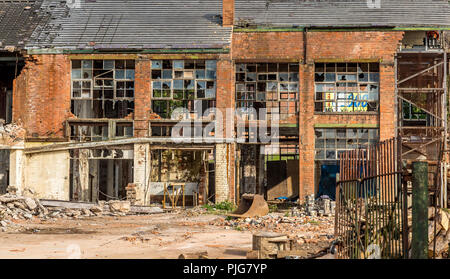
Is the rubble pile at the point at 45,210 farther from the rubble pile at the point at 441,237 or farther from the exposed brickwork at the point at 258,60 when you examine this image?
the rubble pile at the point at 441,237

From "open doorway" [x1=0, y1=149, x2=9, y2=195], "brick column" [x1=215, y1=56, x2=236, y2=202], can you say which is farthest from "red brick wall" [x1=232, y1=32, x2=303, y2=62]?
"open doorway" [x1=0, y1=149, x2=9, y2=195]

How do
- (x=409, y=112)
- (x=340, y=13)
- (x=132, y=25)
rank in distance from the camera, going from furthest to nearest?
(x=409, y=112) → (x=340, y=13) → (x=132, y=25)

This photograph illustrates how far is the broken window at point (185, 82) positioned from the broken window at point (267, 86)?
1.46 meters

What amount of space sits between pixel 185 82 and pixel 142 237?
1312cm

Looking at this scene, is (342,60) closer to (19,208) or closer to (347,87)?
(347,87)

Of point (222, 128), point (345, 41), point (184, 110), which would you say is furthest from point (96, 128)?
point (345, 41)

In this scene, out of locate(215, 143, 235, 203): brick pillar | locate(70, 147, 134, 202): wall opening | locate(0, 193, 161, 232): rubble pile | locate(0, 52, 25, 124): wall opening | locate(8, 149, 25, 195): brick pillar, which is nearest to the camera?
locate(0, 193, 161, 232): rubble pile

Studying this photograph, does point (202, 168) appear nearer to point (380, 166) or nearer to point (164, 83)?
Answer: point (164, 83)

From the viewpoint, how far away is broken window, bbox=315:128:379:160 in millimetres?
27766

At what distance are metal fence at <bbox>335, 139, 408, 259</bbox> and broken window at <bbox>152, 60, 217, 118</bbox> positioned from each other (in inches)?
629

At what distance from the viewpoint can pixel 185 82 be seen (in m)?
27.9

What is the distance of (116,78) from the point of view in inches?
1110

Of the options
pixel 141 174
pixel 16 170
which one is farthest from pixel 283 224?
pixel 16 170

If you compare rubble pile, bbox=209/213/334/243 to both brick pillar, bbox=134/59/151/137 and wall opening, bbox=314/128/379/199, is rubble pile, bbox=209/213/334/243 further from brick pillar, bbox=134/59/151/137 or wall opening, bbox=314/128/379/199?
brick pillar, bbox=134/59/151/137
